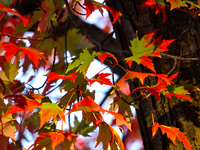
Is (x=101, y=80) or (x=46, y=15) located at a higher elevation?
(x=46, y=15)

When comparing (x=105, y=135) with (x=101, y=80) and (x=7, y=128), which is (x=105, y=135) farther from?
(x=7, y=128)

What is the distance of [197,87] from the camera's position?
2.70 ft

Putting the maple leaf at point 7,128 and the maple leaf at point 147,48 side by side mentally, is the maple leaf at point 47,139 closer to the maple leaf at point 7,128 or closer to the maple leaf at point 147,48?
the maple leaf at point 7,128

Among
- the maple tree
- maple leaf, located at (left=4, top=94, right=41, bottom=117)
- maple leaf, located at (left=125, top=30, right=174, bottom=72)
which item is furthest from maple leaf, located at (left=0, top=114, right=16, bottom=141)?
maple leaf, located at (left=125, top=30, right=174, bottom=72)

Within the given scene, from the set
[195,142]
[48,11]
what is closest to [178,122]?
[195,142]

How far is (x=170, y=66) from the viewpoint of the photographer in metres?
0.89

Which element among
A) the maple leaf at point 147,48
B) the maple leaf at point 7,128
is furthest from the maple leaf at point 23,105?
the maple leaf at point 147,48

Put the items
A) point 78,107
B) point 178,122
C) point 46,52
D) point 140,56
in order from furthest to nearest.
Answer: point 46,52 < point 178,122 < point 140,56 < point 78,107

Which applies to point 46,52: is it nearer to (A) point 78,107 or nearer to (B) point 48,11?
(B) point 48,11

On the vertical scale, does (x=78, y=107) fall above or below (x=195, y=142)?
above

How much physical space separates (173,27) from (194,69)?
0.75 feet

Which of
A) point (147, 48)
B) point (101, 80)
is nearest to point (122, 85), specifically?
point (101, 80)

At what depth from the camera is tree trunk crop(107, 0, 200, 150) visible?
2.67 feet

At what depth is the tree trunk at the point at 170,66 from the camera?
2.67ft
